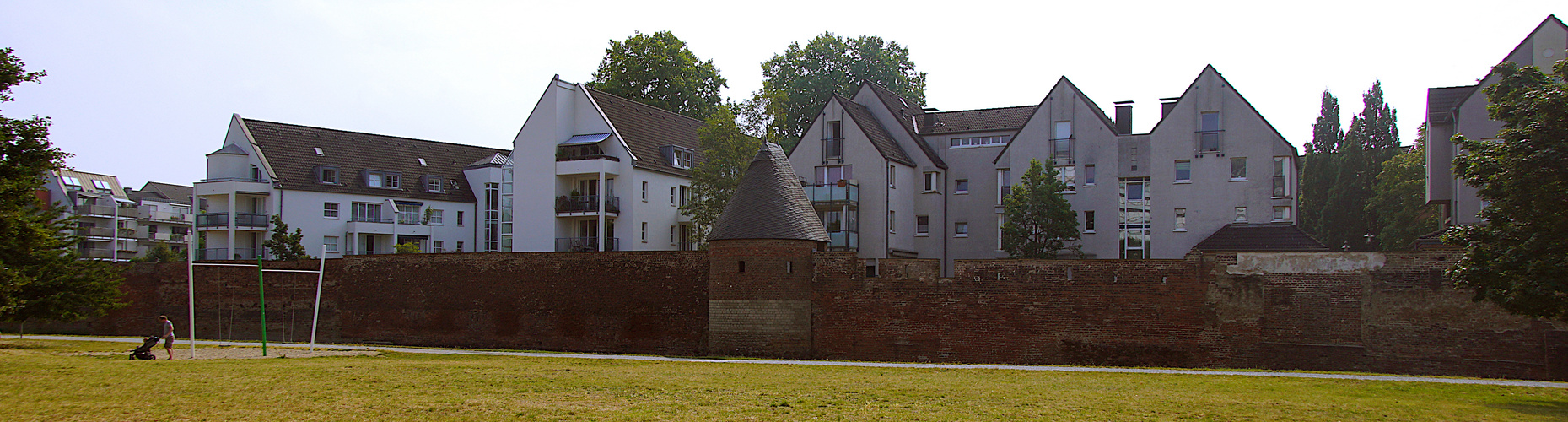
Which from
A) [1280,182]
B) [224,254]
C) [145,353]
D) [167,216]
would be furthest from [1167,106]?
[167,216]

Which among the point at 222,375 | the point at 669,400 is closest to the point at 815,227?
the point at 669,400

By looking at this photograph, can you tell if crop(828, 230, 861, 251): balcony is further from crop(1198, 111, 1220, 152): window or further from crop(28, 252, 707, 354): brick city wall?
crop(1198, 111, 1220, 152): window

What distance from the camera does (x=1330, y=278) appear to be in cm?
2639

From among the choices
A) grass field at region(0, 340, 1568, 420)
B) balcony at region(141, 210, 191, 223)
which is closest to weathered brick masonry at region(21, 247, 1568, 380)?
grass field at region(0, 340, 1568, 420)

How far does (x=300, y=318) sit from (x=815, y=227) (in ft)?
66.5

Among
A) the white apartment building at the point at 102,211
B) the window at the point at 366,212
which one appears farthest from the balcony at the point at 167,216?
the window at the point at 366,212

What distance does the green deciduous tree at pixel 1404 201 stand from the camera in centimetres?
5281

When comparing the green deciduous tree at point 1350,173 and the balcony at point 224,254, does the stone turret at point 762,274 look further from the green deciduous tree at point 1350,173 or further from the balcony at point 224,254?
the green deciduous tree at point 1350,173

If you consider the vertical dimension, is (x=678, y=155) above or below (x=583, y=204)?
above

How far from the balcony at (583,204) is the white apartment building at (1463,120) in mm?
30523

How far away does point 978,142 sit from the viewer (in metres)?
48.2

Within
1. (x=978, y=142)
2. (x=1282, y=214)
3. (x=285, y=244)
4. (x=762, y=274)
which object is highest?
(x=978, y=142)

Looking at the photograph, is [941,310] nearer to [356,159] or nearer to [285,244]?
[285,244]

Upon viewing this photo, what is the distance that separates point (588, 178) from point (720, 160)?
8207 mm
